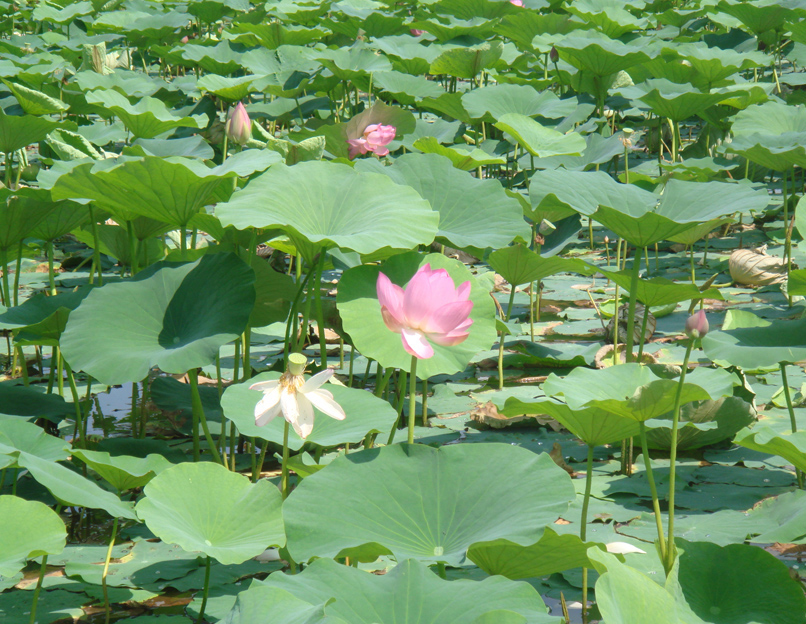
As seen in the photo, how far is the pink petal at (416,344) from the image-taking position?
1.22 m

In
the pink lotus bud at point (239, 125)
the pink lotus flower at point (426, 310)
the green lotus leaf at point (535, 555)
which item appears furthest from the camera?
the pink lotus bud at point (239, 125)

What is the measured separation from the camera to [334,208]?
177 centimetres

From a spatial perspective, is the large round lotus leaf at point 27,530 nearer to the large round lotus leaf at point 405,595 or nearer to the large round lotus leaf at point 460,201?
the large round lotus leaf at point 405,595

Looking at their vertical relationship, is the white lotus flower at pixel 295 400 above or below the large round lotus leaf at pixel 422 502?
above

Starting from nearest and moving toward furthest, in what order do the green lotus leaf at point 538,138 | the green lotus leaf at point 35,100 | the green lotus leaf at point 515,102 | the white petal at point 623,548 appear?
the white petal at point 623,548 → the green lotus leaf at point 538,138 → the green lotus leaf at point 35,100 → the green lotus leaf at point 515,102

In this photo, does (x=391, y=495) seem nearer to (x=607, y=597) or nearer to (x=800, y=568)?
(x=607, y=597)

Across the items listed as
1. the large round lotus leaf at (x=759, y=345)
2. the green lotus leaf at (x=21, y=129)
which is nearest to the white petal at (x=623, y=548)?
the large round lotus leaf at (x=759, y=345)

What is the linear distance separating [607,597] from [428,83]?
3.80 meters

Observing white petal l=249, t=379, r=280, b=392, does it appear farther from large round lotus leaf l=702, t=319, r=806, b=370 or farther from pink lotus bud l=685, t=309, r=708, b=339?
large round lotus leaf l=702, t=319, r=806, b=370

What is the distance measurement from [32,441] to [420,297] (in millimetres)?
895

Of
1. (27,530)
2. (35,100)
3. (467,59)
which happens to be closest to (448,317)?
(27,530)

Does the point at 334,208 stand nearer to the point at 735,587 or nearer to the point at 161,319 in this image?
the point at 161,319

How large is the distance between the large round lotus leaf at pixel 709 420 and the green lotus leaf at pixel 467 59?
3.01 metres

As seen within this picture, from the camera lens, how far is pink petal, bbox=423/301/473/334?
1.20 metres
